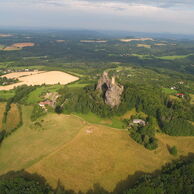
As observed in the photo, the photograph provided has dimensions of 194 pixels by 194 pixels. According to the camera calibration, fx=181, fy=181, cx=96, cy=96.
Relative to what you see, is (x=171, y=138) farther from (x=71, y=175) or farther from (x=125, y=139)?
(x=71, y=175)

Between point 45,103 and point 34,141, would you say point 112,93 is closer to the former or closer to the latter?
point 45,103

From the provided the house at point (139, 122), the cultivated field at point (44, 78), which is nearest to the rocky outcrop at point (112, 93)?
the house at point (139, 122)

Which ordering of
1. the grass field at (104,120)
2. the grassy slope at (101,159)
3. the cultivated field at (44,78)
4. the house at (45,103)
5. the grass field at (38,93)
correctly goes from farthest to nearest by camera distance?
the cultivated field at (44,78) → the grass field at (38,93) → the house at (45,103) → the grass field at (104,120) → the grassy slope at (101,159)

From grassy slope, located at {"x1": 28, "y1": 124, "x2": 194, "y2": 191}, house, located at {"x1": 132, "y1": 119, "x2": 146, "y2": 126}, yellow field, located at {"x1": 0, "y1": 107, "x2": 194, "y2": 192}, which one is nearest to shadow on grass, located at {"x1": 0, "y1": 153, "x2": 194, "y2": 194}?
yellow field, located at {"x1": 0, "y1": 107, "x2": 194, "y2": 192}

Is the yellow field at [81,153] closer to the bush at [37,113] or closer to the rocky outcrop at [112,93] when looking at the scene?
the bush at [37,113]

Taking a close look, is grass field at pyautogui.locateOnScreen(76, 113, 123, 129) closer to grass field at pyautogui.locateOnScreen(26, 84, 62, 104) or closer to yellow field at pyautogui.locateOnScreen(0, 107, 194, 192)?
yellow field at pyautogui.locateOnScreen(0, 107, 194, 192)

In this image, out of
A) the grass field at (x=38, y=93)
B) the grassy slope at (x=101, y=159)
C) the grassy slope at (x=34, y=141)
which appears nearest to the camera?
the grassy slope at (x=101, y=159)
